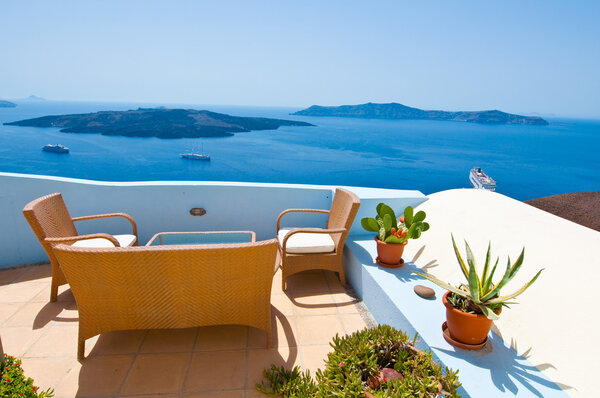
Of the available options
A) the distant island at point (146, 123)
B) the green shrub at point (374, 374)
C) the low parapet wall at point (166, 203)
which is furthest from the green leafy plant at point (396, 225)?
the distant island at point (146, 123)

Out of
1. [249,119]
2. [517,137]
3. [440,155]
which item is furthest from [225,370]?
[517,137]

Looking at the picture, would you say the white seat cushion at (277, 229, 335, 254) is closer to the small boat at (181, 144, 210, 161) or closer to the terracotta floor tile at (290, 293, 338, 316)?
the terracotta floor tile at (290, 293, 338, 316)

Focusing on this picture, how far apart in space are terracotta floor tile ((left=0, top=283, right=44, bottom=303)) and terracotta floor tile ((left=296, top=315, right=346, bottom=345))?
2.47m

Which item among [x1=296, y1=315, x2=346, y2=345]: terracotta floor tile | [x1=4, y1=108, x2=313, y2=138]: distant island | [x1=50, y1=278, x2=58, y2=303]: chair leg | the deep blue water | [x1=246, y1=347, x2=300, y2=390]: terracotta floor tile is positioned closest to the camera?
[x1=246, y1=347, x2=300, y2=390]: terracotta floor tile

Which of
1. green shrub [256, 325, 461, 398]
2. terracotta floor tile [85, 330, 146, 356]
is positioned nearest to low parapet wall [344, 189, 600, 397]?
green shrub [256, 325, 461, 398]

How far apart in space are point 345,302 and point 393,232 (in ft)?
2.61

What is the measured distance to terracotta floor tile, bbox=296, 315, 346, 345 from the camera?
7.57 ft

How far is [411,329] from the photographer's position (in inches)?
Answer: 79.0

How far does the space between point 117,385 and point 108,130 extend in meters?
88.0

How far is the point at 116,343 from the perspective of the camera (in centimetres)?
222

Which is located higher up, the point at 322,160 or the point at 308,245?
the point at 308,245

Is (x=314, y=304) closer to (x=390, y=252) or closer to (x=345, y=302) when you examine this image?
(x=345, y=302)

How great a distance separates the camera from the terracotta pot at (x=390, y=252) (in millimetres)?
2748

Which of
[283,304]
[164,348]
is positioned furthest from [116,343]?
[283,304]
